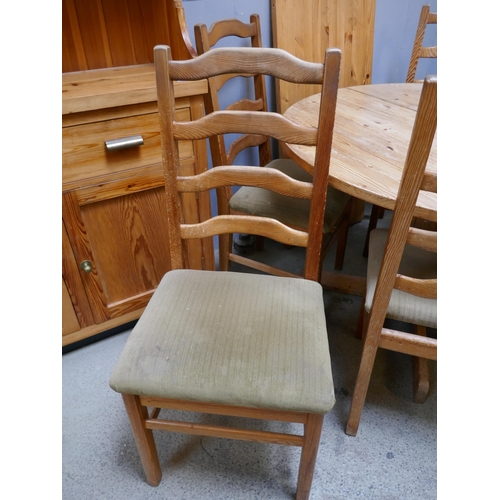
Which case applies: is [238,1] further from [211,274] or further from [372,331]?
[372,331]

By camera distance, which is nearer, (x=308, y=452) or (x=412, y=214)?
(x=412, y=214)

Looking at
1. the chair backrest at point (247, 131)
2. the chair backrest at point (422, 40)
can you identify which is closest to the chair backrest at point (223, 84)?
the chair backrest at point (247, 131)

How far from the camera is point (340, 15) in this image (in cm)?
169

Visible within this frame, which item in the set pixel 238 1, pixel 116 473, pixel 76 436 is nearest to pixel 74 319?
pixel 76 436

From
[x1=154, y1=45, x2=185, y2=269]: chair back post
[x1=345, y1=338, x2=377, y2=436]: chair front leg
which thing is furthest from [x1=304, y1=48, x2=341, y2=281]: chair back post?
[x1=154, y1=45, x2=185, y2=269]: chair back post

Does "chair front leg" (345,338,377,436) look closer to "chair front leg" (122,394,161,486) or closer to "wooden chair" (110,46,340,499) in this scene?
"wooden chair" (110,46,340,499)

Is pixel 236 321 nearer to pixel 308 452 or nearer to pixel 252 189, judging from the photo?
pixel 308 452

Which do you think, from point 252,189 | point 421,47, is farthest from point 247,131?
point 421,47

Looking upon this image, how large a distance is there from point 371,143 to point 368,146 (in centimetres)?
3

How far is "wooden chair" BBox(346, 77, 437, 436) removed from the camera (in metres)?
0.66

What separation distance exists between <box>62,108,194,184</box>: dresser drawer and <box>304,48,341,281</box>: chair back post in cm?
50

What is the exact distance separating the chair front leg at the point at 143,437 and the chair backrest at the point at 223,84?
0.83m

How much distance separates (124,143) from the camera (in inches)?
42.0
